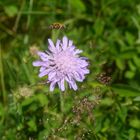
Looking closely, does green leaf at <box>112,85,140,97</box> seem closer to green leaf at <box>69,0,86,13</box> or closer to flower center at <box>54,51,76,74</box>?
flower center at <box>54,51,76,74</box>

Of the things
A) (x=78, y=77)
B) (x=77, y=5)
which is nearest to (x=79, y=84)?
(x=78, y=77)

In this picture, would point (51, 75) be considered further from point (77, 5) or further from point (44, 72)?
point (77, 5)

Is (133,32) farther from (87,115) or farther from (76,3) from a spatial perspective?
(87,115)

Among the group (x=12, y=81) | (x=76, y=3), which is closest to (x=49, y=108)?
(x=12, y=81)

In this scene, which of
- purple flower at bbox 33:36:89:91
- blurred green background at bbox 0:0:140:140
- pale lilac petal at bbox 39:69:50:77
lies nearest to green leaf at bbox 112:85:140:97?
blurred green background at bbox 0:0:140:140

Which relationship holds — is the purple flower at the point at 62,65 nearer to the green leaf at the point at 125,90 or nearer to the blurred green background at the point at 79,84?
the blurred green background at the point at 79,84

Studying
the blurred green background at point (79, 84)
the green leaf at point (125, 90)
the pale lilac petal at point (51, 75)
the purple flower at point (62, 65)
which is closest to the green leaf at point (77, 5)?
the blurred green background at point (79, 84)
